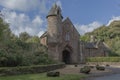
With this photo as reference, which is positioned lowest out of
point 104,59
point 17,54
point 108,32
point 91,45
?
point 17,54

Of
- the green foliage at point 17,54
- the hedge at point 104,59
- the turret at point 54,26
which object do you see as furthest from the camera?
the hedge at point 104,59

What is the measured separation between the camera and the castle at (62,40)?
190 feet

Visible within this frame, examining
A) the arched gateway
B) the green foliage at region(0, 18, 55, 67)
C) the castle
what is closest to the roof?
the castle

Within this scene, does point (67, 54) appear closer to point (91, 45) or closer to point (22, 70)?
point (91, 45)

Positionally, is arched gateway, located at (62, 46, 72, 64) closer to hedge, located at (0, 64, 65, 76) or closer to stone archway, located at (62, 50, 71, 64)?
stone archway, located at (62, 50, 71, 64)

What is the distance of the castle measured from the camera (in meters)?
58.1

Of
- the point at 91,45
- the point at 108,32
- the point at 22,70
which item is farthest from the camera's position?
the point at 108,32

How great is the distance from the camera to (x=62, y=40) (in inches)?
2430

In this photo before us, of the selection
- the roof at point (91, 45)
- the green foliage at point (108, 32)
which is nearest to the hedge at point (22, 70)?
the roof at point (91, 45)

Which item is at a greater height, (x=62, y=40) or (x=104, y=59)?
(x=62, y=40)

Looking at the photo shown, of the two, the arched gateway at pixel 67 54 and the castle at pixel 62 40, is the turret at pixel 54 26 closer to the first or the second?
the castle at pixel 62 40

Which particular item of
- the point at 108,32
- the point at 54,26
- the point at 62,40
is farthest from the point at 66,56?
the point at 108,32

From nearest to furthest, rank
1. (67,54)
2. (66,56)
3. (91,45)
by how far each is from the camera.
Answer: (67,54)
(66,56)
(91,45)

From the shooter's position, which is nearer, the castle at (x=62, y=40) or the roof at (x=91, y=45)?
the castle at (x=62, y=40)
